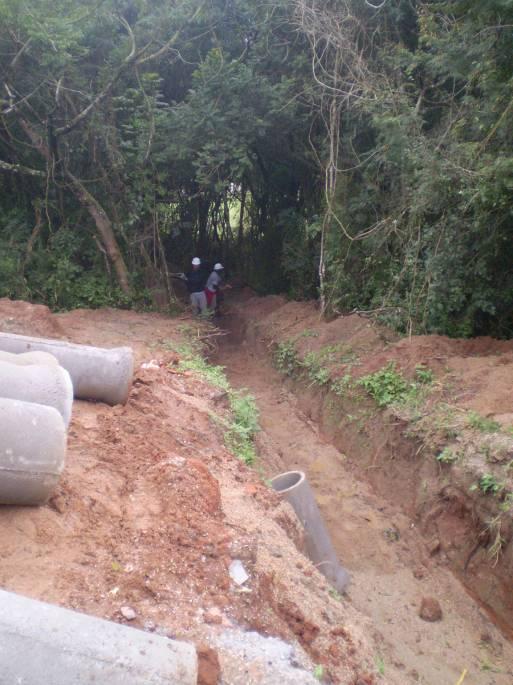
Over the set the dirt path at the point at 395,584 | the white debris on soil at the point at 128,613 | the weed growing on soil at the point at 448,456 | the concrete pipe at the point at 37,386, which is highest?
the concrete pipe at the point at 37,386

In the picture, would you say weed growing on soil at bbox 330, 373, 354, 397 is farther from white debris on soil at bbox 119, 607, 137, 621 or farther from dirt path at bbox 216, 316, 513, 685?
white debris on soil at bbox 119, 607, 137, 621

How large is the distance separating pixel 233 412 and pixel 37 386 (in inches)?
148

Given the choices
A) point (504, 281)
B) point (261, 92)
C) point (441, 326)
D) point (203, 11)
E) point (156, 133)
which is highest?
point (203, 11)

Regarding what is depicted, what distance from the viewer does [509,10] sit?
20.1 feet

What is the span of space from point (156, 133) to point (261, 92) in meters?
2.30

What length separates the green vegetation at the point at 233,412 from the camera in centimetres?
631

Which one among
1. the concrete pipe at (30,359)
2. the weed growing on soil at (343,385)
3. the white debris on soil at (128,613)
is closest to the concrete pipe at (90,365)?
the concrete pipe at (30,359)

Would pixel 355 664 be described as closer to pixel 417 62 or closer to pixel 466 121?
pixel 466 121

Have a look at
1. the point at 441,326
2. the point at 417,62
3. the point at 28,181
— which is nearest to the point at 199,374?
the point at 441,326

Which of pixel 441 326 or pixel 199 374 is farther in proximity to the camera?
pixel 441 326

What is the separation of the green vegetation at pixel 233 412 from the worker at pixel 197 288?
3.71m

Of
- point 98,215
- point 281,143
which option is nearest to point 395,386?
point 281,143

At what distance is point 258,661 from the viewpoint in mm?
2764

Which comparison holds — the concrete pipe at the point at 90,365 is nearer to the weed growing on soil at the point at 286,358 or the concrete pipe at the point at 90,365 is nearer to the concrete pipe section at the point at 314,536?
the concrete pipe section at the point at 314,536
